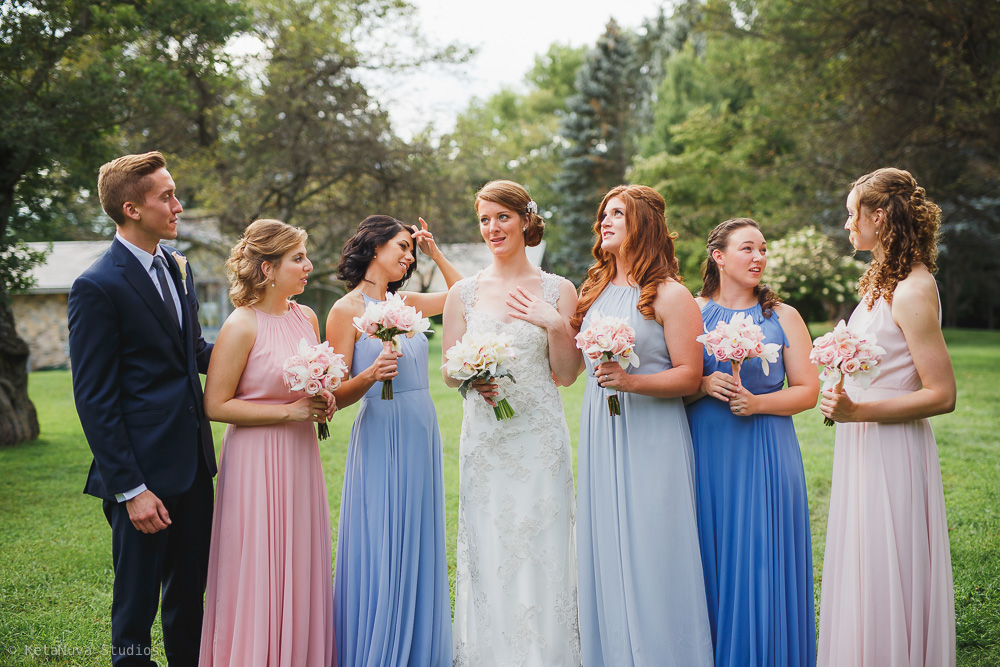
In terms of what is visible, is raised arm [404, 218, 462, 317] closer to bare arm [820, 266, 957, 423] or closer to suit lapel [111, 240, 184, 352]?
suit lapel [111, 240, 184, 352]

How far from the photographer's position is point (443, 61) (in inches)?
957

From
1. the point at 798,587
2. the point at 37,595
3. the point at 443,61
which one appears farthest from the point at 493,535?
the point at 443,61

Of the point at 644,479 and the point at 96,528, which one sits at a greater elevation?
the point at 644,479

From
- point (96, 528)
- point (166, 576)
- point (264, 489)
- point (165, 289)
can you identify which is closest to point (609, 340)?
point (264, 489)

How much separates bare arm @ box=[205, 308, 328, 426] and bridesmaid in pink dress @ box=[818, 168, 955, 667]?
2810mm

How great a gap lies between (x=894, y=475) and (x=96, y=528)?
8664 millimetres

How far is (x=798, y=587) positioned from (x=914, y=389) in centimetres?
127

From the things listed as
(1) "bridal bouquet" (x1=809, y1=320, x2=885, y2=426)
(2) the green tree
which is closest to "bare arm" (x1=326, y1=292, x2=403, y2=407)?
(1) "bridal bouquet" (x1=809, y1=320, x2=885, y2=426)

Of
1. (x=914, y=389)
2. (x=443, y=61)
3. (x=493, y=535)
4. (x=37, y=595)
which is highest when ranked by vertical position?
(x=443, y=61)

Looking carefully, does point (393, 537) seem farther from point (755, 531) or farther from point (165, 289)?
point (755, 531)

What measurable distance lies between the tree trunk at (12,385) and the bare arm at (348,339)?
35.9 ft

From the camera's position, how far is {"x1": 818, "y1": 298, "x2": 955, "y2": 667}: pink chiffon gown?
374 cm

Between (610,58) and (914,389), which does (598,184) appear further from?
(914,389)

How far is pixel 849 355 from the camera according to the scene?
370cm
